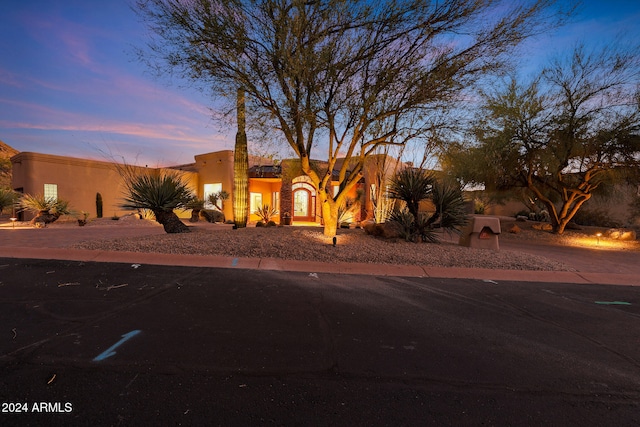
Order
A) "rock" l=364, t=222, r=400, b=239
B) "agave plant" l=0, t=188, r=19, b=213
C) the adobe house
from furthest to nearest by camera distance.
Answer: the adobe house
"agave plant" l=0, t=188, r=19, b=213
"rock" l=364, t=222, r=400, b=239

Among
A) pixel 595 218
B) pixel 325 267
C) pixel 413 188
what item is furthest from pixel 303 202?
pixel 595 218

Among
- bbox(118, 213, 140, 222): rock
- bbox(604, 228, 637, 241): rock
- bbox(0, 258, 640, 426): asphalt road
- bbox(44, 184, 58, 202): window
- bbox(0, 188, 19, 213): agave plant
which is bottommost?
bbox(604, 228, 637, 241): rock

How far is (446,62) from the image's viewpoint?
Result: 25.6 ft

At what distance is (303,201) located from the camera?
21984 mm

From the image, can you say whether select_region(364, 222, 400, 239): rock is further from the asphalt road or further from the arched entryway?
the arched entryway

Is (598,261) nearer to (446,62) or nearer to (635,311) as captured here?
(635,311)

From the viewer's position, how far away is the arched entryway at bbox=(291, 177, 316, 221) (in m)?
21.5

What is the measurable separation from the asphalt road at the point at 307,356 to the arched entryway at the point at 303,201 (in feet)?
54.7

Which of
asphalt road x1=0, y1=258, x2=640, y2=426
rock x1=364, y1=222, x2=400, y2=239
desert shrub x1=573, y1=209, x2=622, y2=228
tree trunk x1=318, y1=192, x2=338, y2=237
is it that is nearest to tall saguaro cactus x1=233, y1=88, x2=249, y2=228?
tree trunk x1=318, y1=192, x2=338, y2=237

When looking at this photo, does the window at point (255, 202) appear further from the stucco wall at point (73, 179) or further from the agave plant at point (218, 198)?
the stucco wall at point (73, 179)

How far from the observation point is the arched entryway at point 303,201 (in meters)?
21.5

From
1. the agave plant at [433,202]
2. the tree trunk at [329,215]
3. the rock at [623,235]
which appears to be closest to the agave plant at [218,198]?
the tree trunk at [329,215]

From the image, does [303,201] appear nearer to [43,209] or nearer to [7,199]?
[43,209]

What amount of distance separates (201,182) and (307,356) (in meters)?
23.6
